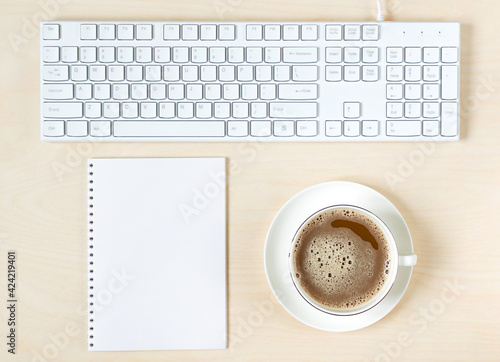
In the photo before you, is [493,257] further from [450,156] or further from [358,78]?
[358,78]

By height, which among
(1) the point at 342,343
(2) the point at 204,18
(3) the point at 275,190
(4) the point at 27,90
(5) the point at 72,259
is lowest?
Answer: (1) the point at 342,343

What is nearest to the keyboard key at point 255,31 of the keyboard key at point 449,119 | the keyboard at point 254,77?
the keyboard at point 254,77

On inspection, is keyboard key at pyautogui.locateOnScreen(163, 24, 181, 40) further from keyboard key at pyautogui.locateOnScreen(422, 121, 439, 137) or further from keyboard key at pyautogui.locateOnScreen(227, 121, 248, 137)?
keyboard key at pyautogui.locateOnScreen(422, 121, 439, 137)

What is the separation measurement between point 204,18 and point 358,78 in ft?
0.87

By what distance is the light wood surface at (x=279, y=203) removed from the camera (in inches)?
26.8

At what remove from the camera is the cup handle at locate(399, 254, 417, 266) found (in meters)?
0.61

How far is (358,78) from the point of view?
0.66m

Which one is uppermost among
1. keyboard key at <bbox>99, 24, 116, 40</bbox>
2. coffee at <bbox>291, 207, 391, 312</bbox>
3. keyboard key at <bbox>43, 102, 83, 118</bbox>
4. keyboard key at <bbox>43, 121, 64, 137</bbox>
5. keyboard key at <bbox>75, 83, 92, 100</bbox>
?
keyboard key at <bbox>99, 24, 116, 40</bbox>

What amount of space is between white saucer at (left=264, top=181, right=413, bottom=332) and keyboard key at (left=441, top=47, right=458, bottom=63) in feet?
0.77

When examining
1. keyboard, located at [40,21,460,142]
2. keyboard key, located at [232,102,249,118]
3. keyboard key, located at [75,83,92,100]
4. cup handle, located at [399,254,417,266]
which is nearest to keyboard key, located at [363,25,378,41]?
keyboard, located at [40,21,460,142]

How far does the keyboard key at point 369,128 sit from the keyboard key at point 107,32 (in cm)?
42

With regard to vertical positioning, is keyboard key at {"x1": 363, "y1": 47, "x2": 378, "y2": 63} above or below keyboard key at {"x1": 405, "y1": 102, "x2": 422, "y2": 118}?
above

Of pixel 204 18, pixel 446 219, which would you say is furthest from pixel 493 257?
pixel 204 18

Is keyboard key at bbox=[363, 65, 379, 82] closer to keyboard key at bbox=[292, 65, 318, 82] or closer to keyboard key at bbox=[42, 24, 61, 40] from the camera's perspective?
keyboard key at bbox=[292, 65, 318, 82]
